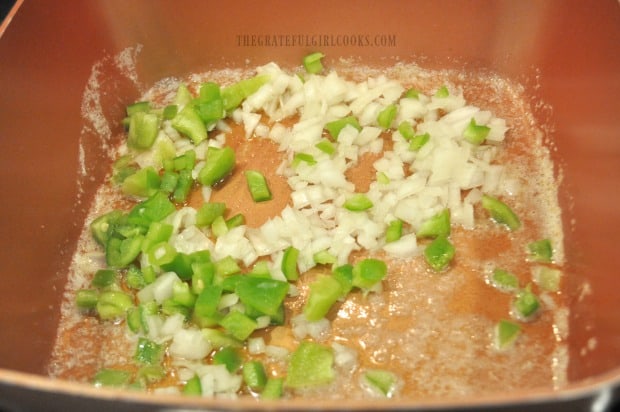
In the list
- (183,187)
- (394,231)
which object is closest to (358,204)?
(394,231)

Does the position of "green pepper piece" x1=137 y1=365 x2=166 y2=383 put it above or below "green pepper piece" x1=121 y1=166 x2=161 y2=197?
below

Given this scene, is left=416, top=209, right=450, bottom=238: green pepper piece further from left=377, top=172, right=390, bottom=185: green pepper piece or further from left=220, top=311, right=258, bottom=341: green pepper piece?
left=220, top=311, right=258, bottom=341: green pepper piece

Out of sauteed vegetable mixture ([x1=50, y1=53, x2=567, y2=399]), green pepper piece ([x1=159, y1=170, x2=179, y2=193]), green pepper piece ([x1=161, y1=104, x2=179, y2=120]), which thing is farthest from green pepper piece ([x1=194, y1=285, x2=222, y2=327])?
green pepper piece ([x1=161, y1=104, x2=179, y2=120])

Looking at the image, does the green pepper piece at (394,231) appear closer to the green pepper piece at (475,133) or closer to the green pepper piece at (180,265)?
the green pepper piece at (475,133)

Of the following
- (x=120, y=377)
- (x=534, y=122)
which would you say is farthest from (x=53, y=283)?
(x=534, y=122)

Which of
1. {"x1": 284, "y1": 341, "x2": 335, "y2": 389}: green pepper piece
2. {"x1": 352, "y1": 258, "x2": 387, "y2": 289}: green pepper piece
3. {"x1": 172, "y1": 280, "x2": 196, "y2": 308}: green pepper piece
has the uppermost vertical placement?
{"x1": 352, "y1": 258, "x2": 387, "y2": 289}: green pepper piece

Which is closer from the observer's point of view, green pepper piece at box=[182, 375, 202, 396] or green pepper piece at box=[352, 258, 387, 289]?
green pepper piece at box=[182, 375, 202, 396]

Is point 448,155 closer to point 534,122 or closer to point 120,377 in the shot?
point 534,122
